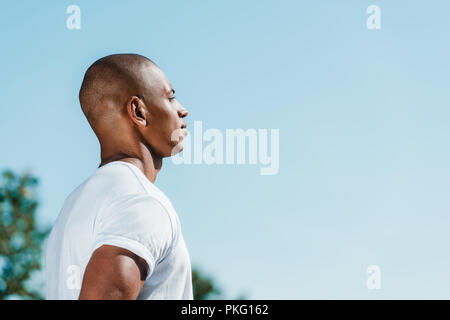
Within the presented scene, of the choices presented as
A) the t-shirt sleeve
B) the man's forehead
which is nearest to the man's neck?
the man's forehead

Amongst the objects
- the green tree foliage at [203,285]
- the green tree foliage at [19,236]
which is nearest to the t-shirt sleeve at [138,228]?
the green tree foliage at [19,236]

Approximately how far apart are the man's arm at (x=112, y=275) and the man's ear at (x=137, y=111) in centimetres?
79

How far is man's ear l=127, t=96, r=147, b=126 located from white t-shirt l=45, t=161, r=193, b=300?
0.87ft

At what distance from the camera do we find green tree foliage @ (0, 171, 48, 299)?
86.1 feet

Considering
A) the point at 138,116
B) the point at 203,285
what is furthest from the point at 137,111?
the point at 203,285

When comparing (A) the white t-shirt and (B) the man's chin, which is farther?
(B) the man's chin

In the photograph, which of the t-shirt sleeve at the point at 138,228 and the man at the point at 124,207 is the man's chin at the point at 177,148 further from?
the t-shirt sleeve at the point at 138,228

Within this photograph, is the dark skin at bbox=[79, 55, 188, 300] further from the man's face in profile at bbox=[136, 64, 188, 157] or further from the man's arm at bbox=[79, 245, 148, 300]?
the man's arm at bbox=[79, 245, 148, 300]

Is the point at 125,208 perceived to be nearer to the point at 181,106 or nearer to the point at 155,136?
the point at 155,136

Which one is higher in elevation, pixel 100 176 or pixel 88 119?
pixel 88 119

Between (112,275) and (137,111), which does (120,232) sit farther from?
(137,111)
